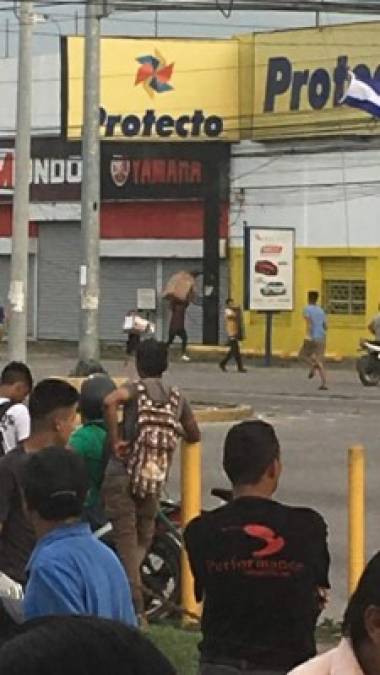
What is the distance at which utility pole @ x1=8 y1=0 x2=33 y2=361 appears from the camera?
70.0ft

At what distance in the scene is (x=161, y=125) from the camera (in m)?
45.6

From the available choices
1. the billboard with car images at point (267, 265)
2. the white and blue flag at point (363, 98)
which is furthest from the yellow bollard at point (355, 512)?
the billboard with car images at point (267, 265)

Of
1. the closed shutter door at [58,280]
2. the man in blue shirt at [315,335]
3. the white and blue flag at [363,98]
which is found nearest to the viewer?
the white and blue flag at [363,98]

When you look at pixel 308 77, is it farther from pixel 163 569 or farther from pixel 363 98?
pixel 163 569

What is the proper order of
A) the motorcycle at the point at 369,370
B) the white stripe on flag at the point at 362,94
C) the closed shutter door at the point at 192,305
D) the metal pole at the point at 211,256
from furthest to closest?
the closed shutter door at the point at 192,305 < the metal pole at the point at 211,256 < the motorcycle at the point at 369,370 < the white stripe on flag at the point at 362,94

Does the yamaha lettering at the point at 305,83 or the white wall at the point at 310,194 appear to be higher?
the yamaha lettering at the point at 305,83

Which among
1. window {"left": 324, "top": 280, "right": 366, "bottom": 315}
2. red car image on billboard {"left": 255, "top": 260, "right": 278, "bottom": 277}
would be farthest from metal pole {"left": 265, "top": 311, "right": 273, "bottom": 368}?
window {"left": 324, "top": 280, "right": 366, "bottom": 315}

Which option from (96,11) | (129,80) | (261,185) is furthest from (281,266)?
(96,11)

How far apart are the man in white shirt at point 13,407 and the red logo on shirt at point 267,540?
365 cm

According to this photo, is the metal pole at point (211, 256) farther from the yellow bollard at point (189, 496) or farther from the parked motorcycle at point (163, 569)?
the yellow bollard at point (189, 496)

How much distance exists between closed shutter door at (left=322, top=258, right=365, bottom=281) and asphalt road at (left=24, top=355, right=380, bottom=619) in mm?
3699

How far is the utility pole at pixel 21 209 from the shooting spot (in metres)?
21.3

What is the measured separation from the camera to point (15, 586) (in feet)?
19.7

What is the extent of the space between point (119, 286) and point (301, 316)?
6.75m
